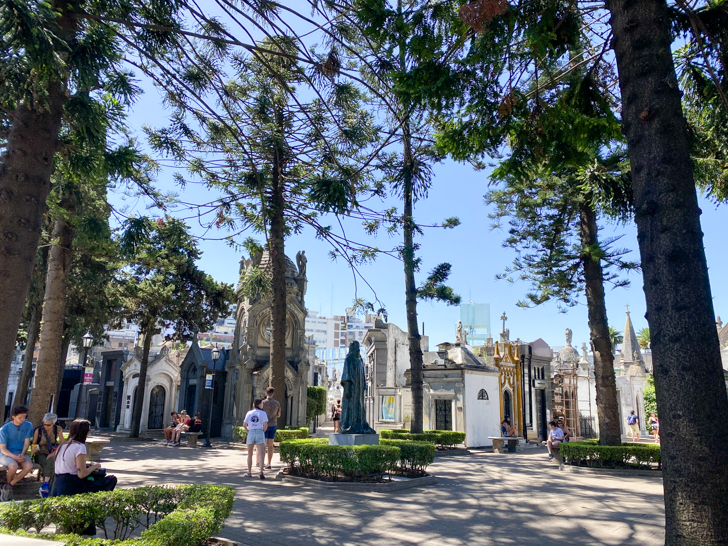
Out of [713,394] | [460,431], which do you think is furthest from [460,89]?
[460,431]

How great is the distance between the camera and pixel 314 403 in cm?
3116

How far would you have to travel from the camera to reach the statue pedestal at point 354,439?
1131 cm

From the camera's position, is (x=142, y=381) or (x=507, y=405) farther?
(x=507, y=405)

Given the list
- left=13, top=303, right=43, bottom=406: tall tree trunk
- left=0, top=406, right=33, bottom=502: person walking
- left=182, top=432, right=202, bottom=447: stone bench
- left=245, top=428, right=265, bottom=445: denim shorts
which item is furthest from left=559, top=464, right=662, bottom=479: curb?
left=13, top=303, right=43, bottom=406: tall tree trunk

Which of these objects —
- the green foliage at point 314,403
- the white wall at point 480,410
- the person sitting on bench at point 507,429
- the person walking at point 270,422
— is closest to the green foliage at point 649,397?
the white wall at point 480,410

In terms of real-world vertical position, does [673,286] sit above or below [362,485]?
above

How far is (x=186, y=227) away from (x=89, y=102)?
397 centimetres

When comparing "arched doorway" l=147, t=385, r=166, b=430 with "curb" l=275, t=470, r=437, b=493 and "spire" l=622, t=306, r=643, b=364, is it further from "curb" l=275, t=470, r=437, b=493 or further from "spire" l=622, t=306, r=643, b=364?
"spire" l=622, t=306, r=643, b=364

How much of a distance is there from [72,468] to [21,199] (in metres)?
3.05

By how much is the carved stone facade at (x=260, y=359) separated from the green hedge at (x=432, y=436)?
262 inches

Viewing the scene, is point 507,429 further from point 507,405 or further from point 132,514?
point 132,514

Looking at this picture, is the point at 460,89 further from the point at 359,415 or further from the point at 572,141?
the point at 359,415

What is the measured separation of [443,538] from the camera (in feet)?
20.9

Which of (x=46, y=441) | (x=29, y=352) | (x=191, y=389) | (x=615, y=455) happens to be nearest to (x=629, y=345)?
(x=615, y=455)
